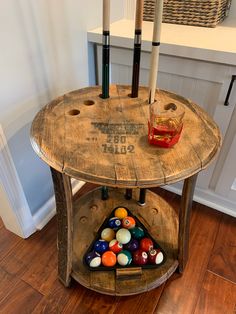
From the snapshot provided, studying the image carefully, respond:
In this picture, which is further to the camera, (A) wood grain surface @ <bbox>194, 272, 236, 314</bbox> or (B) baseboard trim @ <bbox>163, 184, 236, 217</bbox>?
(B) baseboard trim @ <bbox>163, 184, 236, 217</bbox>

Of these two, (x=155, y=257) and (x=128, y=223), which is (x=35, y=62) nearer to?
(x=128, y=223)

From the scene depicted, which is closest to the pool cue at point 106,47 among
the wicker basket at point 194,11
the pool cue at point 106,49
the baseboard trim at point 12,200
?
the pool cue at point 106,49

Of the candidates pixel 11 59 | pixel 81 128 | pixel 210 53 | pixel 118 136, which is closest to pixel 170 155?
pixel 118 136

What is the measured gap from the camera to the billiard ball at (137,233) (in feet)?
3.35

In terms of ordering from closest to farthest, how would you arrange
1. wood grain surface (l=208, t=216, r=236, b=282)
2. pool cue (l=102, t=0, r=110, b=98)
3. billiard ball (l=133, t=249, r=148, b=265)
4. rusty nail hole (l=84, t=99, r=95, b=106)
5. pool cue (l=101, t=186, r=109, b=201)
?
pool cue (l=102, t=0, r=110, b=98)
rusty nail hole (l=84, t=99, r=95, b=106)
billiard ball (l=133, t=249, r=148, b=265)
wood grain surface (l=208, t=216, r=236, b=282)
pool cue (l=101, t=186, r=109, b=201)

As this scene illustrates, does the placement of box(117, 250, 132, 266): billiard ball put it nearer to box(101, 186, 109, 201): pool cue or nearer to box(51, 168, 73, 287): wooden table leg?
box(51, 168, 73, 287): wooden table leg

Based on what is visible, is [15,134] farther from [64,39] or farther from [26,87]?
[64,39]

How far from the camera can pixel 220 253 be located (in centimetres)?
112

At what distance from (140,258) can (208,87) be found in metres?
0.74

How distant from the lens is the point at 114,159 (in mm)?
627

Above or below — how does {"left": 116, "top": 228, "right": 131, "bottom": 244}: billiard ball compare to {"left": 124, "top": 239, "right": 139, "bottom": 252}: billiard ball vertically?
above

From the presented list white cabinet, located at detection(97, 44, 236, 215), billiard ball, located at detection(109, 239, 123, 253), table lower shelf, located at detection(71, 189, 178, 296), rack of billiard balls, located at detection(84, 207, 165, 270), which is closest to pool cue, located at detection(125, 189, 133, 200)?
table lower shelf, located at detection(71, 189, 178, 296)

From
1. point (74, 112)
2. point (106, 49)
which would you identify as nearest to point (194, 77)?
point (106, 49)

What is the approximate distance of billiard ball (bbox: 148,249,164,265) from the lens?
3.15 ft
